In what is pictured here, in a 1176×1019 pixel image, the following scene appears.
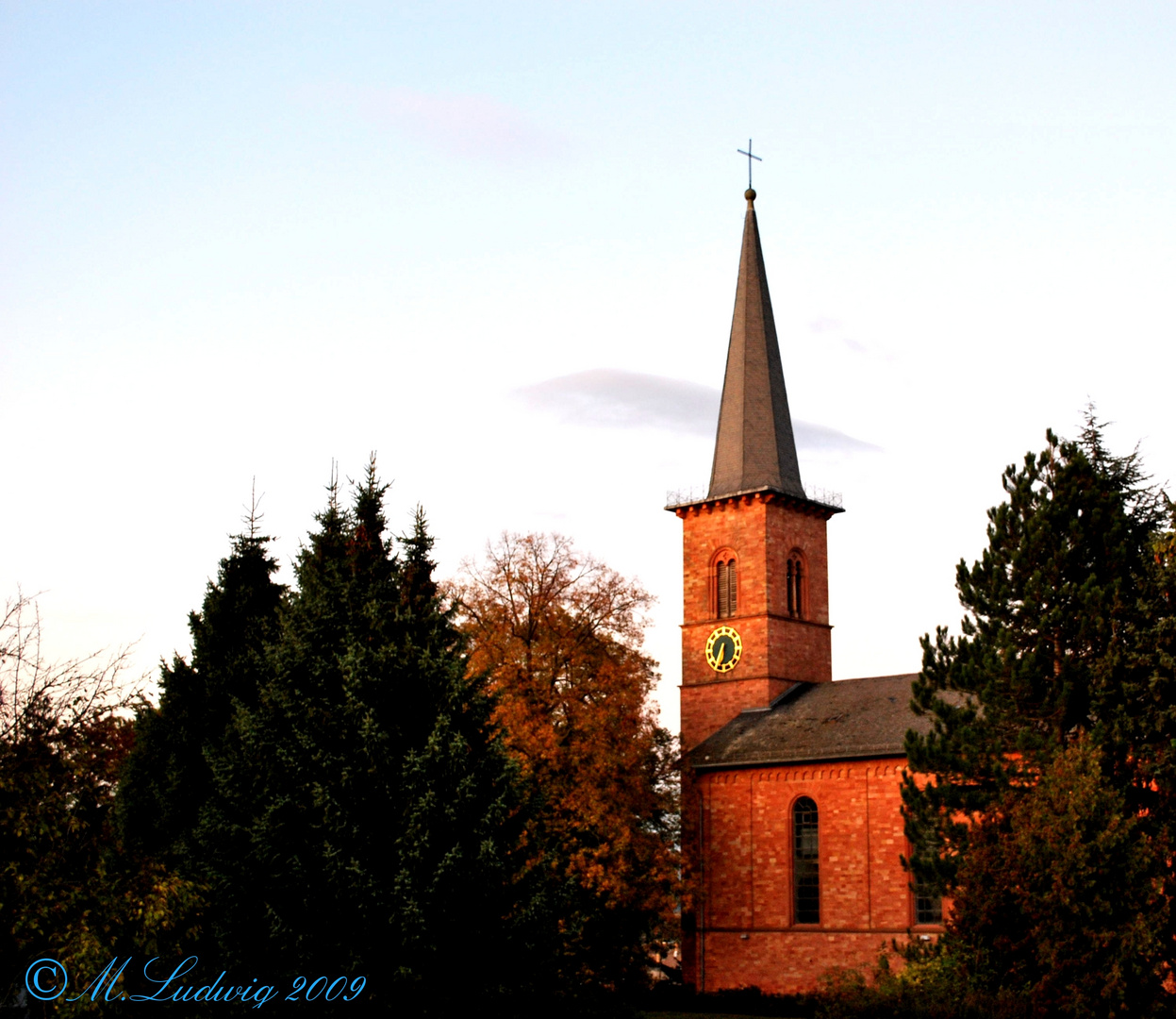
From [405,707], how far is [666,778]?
27025 millimetres

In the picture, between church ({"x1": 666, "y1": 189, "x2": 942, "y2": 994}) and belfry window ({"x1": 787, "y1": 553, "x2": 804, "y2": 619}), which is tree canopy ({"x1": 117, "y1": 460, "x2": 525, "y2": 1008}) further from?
belfry window ({"x1": 787, "y1": 553, "x2": 804, "y2": 619})

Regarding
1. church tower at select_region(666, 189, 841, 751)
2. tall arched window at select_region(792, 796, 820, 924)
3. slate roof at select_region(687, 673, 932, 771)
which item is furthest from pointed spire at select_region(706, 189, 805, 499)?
tall arched window at select_region(792, 796, 820, 924)

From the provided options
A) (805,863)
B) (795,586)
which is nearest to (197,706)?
(805,863)

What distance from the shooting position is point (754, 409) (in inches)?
2019

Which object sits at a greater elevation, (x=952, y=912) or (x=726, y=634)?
(x=726, y=634)

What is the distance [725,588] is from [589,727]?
16.2 meters

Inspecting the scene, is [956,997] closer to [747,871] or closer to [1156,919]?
[1156,919]

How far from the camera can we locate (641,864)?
3709cm

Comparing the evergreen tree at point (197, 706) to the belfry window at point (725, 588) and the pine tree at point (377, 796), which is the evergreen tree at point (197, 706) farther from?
the belfry window at point (725, 588)

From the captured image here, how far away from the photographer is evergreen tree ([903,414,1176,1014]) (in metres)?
22.7

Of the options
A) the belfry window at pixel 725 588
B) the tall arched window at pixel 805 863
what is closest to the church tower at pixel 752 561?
the belfry window at pixel 725 588

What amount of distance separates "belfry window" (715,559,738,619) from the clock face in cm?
65

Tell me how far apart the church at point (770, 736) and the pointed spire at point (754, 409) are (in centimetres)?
6

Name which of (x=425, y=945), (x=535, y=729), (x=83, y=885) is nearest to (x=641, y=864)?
(x=535, y=729)
